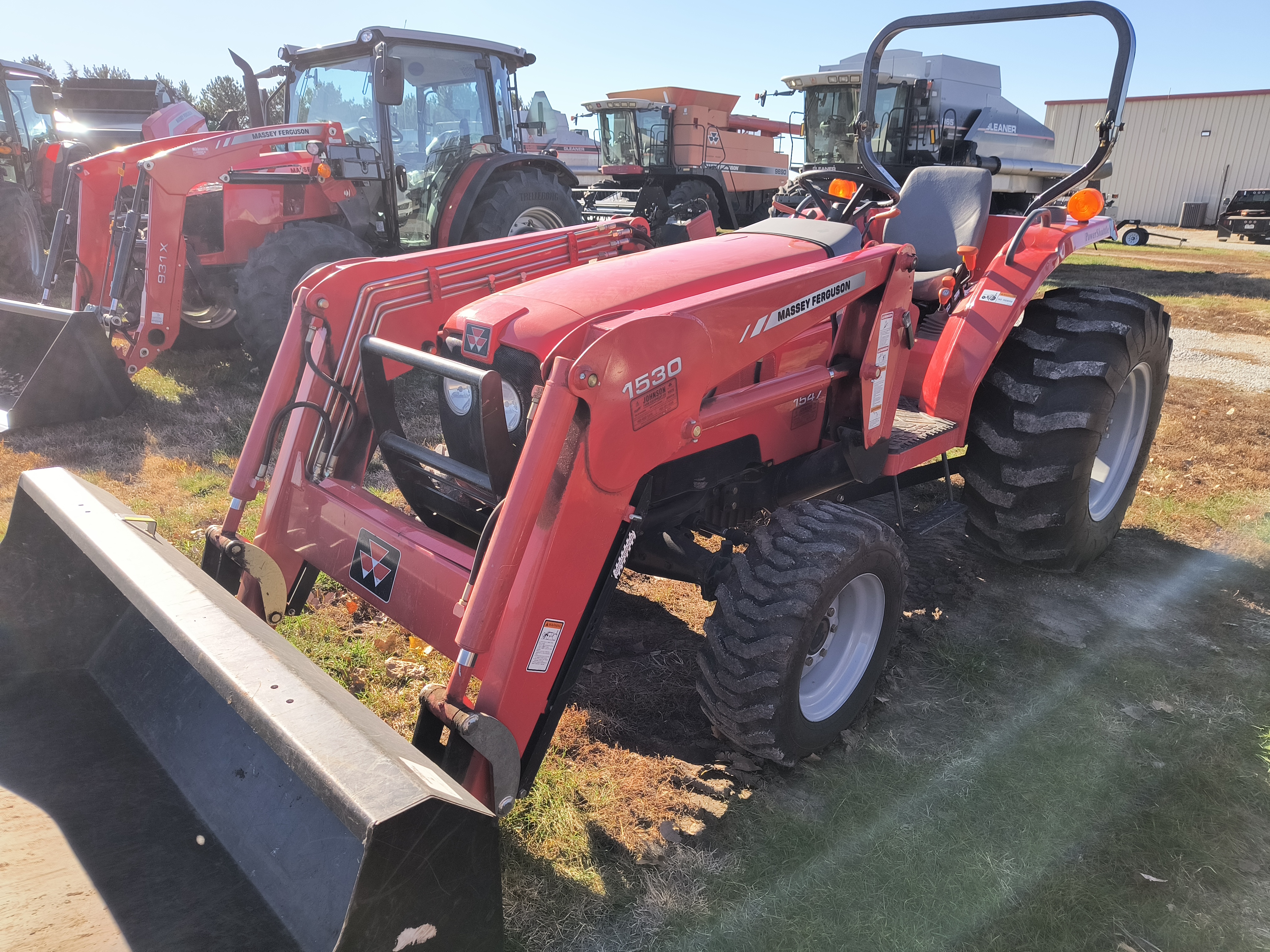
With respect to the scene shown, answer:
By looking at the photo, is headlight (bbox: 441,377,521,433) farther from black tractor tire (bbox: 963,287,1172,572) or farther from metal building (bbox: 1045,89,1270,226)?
metal building (bbox: 1045,89,1270,226)

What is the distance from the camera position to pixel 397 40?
6508 millimetres

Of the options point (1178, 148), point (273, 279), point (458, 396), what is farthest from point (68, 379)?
point (1178, 148)

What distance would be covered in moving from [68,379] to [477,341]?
455 centimetres

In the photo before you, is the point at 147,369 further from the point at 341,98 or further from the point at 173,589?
the point at 173,589

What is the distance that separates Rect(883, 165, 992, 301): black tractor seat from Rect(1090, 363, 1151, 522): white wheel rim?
3.42 ft

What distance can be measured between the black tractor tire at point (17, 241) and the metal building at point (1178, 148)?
105ft

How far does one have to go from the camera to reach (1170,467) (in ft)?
17.2

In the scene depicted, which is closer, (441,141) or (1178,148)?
(441,141)

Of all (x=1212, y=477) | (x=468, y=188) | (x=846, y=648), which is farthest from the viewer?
(x=468, y=188)

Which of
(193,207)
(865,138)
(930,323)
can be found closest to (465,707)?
(930,323)

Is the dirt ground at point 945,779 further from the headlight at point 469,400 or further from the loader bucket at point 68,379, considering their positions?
the loader bucket at point 68,379

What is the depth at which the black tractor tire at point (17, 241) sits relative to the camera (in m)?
8.28

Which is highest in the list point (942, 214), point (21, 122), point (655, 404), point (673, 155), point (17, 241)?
point (21, 122)

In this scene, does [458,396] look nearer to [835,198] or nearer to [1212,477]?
[835,198]
